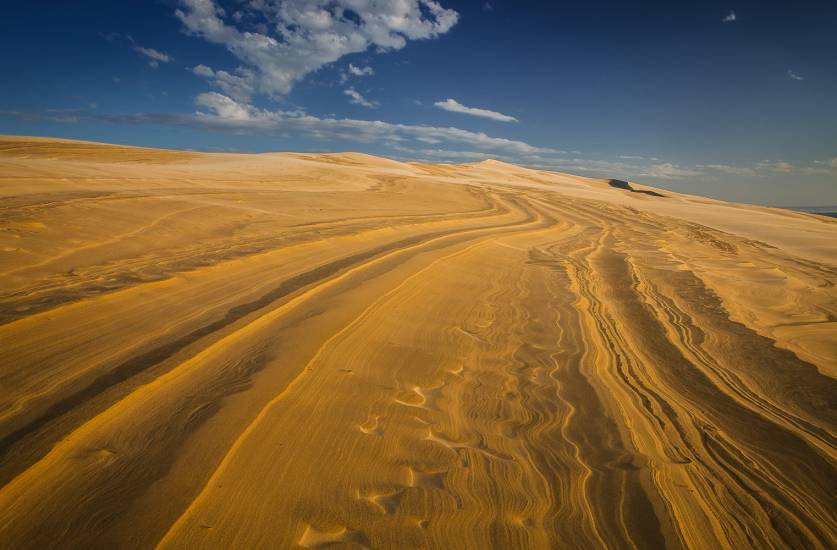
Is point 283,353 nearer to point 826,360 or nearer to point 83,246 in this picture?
point 83,246

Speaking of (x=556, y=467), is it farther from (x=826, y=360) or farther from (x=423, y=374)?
(x=826, y=360)

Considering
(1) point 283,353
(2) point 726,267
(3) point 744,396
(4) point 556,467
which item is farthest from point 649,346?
(2) point 726,267

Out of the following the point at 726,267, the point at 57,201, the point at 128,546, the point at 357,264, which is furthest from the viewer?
the point at 726,267

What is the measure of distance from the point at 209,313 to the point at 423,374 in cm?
191

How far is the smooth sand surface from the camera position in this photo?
1.65 meters

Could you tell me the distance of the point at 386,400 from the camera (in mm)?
2484

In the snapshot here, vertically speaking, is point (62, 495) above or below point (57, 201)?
below

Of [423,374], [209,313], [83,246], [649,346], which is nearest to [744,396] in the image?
[649,346]

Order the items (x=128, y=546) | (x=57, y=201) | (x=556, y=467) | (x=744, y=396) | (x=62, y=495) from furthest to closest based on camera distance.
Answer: (x=57, y=201)
(x=744, y=396)
(x=556, y=467)
(x=62, y=495)
(x=128, y=546)

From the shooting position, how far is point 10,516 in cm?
149

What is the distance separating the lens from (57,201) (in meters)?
6.29

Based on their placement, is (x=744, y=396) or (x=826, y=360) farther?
(x=826, y=360)

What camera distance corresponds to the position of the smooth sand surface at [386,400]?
1646 millimetres

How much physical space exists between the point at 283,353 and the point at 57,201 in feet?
19.2
